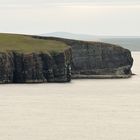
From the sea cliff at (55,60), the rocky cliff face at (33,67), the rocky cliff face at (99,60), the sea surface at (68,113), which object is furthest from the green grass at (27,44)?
the sea surface at (68,113)

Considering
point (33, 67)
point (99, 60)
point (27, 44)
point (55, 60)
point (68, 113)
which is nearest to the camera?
point (68, 113)

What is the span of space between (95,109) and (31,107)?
7744 mm

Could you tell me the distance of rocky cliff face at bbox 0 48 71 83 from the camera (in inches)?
5049

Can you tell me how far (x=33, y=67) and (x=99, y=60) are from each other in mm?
34187

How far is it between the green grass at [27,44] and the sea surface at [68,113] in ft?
75.7

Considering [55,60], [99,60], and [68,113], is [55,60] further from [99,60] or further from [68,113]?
[68,113]

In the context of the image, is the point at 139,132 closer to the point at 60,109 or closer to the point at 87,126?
the point at 87,126

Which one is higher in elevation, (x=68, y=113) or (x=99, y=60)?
(x=68, y=113)

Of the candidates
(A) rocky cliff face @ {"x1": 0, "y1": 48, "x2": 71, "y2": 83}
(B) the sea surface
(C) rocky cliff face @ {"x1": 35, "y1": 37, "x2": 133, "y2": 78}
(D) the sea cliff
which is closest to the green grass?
(D) the sea cliff

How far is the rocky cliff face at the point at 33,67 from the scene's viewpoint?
5049 inches

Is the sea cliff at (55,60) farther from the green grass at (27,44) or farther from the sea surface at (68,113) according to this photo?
the sea surface at (68,113)

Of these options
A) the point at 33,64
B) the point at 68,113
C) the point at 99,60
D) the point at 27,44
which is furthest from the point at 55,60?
the point at 68,113

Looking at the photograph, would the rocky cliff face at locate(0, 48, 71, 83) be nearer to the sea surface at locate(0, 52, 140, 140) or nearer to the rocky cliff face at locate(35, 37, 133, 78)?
the sea surface at locate(0, 52, 140, 140)

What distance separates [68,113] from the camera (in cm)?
7712
